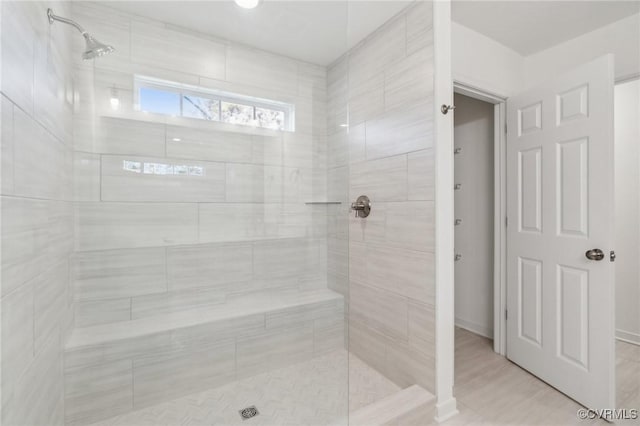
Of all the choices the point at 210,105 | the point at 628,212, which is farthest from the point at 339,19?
the point at 628,212

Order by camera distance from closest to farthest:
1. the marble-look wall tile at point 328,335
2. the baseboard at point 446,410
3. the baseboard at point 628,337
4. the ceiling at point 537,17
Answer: the baseboard at point 446,410 → the marble-look wall tile at point 328,335 → the ceiling at point 537,17 → the baseboard at point 628,337

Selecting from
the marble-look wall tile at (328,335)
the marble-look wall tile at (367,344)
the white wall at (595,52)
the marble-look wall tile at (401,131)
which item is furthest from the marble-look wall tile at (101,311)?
the white wall at (595,52)

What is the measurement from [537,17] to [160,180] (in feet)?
8.23

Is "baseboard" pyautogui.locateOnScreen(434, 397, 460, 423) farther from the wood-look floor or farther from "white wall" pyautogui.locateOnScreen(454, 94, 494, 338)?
"white wall" pyautogui.locateOnScreen(454, 94, 494, 338)

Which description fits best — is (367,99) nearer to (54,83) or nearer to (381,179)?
(381,179)

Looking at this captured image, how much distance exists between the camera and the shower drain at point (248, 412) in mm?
1399

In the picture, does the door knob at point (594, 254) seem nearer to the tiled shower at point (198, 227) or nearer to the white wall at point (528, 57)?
the tiled shower at point (198, 227)

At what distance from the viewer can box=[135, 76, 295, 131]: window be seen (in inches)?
52.8

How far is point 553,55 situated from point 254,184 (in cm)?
249

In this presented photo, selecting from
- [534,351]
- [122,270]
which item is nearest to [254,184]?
[122,270]

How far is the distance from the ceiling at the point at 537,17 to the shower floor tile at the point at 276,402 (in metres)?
2.31

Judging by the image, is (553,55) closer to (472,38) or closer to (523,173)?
(472,38)

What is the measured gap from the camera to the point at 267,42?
1.53 metres

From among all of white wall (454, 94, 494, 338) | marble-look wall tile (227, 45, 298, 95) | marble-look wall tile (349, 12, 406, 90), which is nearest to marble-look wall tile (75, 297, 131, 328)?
marble-look wall tile (227, 45, 298, 95)
